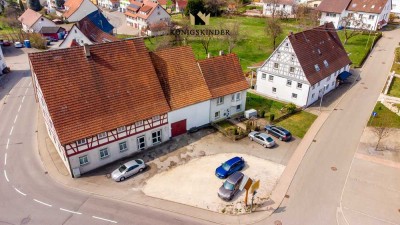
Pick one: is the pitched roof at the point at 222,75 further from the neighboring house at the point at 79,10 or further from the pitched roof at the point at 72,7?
the pitched roof at the point at 72,7

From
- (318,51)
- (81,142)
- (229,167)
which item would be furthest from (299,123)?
(81,142)

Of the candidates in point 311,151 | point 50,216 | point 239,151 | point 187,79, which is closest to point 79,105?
point 50,216

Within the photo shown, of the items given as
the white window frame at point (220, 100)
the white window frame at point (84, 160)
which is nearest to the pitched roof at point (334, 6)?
the white window frame at point (220, 100)

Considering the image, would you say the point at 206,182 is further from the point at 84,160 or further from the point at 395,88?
the point at 395,88

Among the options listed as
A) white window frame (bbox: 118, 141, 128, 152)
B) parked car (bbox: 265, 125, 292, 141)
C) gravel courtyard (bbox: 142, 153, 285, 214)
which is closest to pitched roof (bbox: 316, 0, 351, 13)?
parked car (bbox: 265, 125, 292, 141)

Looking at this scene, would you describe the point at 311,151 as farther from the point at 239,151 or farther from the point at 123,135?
the point at 123,135

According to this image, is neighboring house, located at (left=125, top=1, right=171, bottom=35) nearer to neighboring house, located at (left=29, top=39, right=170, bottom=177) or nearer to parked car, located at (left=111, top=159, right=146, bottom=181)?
neighboring house, located at (left=29, top=39, right=170, bottom=177)
